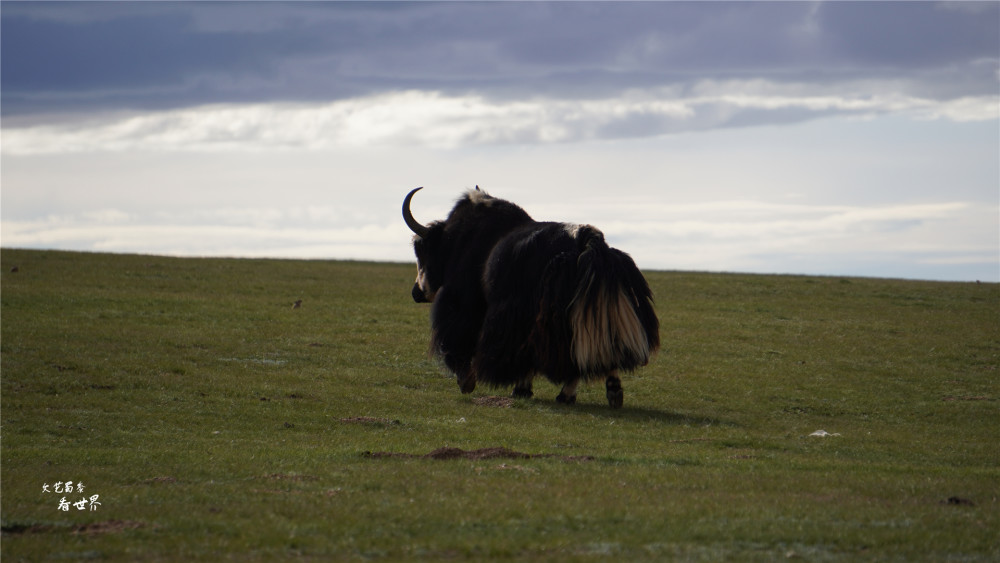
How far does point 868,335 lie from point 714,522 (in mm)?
18111

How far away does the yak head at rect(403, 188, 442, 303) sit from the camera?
16875mm

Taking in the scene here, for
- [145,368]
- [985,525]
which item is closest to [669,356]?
[145,368]

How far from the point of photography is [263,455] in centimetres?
1026

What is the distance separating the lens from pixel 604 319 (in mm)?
13297

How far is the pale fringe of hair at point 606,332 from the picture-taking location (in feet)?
43.7

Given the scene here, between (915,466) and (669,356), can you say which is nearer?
(915,466)

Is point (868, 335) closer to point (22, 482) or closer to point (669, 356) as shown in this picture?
point (669, 356)

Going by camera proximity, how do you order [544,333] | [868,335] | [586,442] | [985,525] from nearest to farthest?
[985,525], [586,442], [544,333], [868,335]

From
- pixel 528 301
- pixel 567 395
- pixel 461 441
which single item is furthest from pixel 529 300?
pixel 461 441

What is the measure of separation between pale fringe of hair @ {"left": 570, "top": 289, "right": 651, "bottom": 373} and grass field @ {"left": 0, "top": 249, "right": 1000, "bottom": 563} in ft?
2.88

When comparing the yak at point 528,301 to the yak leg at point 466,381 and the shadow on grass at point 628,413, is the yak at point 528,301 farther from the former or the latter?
the shadow on grass at point 628,413

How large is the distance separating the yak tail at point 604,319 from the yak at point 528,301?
0.05 ft

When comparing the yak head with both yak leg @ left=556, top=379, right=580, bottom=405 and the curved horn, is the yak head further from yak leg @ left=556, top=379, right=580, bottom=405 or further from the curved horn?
yak leg @ left=556, top=379, right=580, bottom=405

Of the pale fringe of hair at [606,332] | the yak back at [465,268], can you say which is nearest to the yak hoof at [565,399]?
the pale fringe of hair at [606,332]
